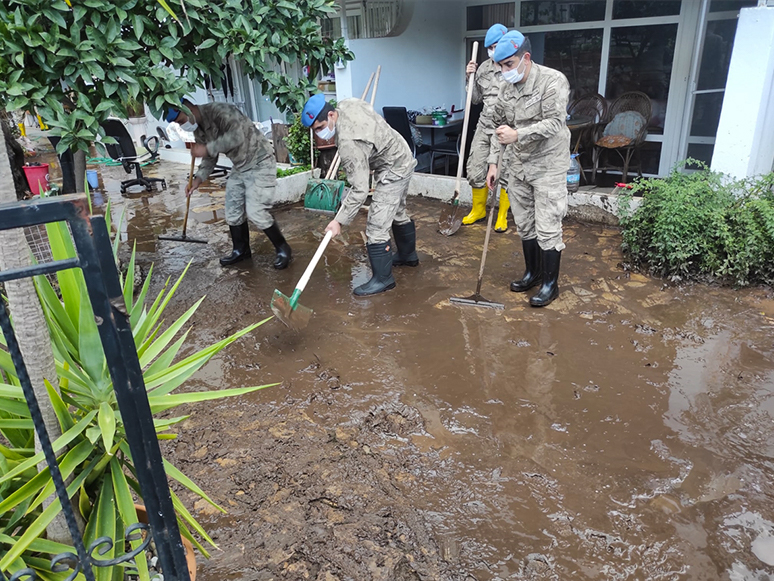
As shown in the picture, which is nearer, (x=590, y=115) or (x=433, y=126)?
(x=590, y=115)

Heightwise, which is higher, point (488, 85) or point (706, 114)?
point (488, 85)

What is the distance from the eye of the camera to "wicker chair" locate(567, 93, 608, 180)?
6922mm

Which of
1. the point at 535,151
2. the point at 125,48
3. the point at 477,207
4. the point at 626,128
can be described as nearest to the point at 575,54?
the point at 626,128

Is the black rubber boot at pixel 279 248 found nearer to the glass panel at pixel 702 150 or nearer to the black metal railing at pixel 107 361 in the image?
the black metal railing at pixel 107 361

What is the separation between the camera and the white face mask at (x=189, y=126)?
4.82 meters

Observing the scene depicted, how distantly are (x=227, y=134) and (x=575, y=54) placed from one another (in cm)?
507

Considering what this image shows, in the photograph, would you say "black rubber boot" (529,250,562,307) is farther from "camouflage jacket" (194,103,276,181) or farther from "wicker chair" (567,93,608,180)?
"wicker chair" (567,93,608,180)

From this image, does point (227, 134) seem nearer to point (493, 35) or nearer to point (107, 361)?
point (493, 35)

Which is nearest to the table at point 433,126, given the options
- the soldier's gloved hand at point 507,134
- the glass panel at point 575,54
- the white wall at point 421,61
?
the white wall at point 421,61

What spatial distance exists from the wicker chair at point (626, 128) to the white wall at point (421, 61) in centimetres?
261

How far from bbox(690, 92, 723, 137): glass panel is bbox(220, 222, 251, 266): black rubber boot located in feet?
17.7

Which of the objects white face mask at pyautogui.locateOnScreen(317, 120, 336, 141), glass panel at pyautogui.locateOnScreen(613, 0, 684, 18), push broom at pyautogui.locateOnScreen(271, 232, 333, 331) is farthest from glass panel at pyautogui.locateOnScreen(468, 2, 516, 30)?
push broom at pyautogui.locateOnScreen(271, 232, 333, 331)

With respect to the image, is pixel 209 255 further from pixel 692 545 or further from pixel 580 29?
pixel 580 29

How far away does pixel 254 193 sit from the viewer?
5191mm
